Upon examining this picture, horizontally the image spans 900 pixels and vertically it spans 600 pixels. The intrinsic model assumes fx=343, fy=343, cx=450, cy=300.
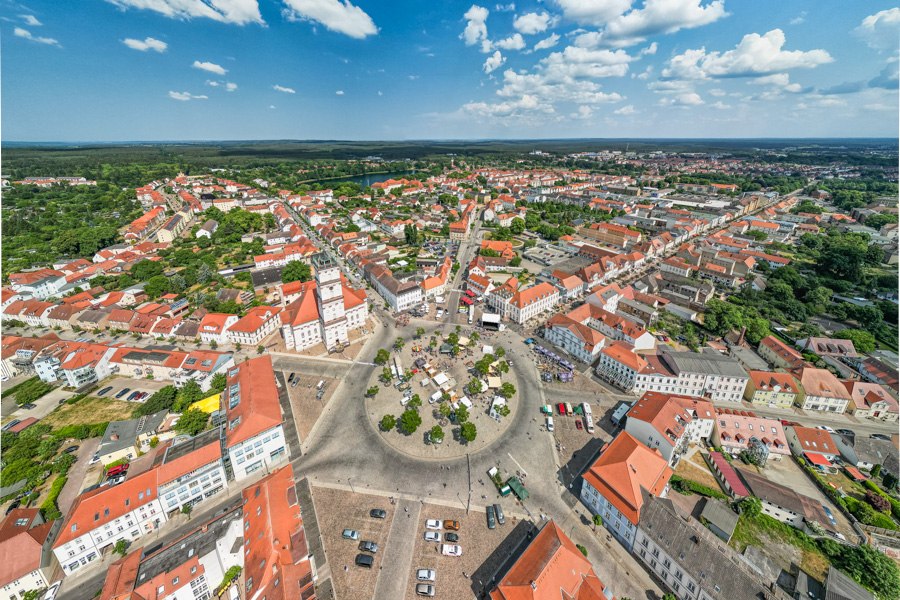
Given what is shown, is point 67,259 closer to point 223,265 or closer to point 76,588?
point 223,265

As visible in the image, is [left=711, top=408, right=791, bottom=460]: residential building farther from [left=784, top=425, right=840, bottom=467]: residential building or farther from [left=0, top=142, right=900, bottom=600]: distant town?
[left=784, top=425, right=840, bottom=467]: residential building

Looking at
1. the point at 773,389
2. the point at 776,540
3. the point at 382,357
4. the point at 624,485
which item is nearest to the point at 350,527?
the point at 382,357

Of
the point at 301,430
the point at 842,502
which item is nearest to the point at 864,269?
the point at 842,502

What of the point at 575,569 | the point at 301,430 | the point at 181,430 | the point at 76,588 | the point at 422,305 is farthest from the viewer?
the point at 422,305

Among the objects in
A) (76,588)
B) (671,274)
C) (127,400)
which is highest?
(671,274)

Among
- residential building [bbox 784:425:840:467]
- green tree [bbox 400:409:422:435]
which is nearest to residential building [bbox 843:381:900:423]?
residential building [bbox 784:425:840:467]

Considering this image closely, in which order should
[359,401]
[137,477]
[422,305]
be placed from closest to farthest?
[137,477] → [359,401] → [422,305]

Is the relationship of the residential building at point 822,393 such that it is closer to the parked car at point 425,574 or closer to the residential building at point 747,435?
the residential building at point 747,435
